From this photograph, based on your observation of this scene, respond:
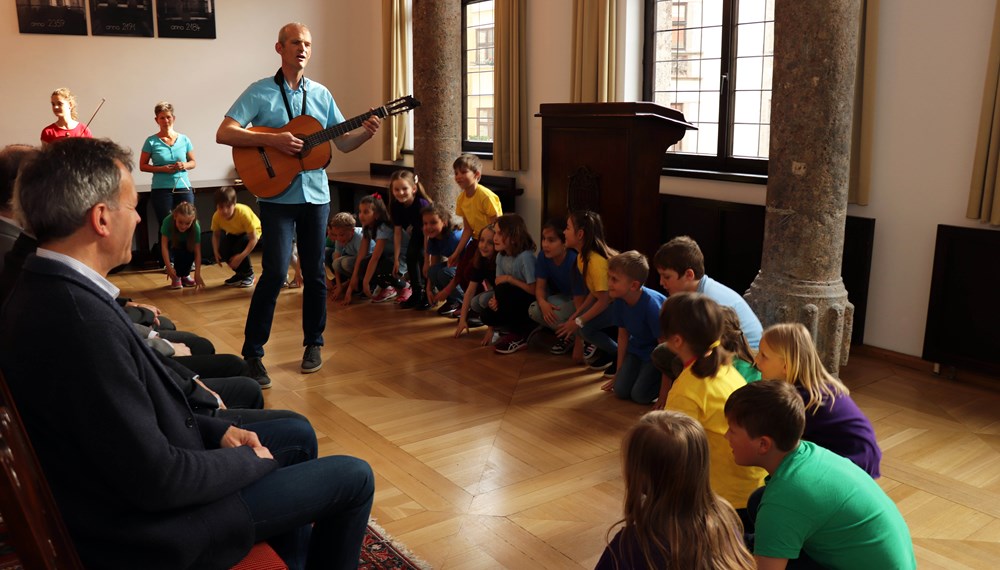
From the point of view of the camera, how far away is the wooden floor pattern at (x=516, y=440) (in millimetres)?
2814

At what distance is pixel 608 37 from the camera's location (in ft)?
20.1

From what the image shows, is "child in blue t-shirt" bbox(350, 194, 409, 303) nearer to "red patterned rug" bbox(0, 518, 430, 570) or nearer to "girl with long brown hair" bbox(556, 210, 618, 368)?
"girl with long brown hair" bbox(556, 210, 618, 368)

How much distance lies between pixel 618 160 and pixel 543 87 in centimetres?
263

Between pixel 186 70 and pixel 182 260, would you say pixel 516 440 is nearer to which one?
pixel 182 260

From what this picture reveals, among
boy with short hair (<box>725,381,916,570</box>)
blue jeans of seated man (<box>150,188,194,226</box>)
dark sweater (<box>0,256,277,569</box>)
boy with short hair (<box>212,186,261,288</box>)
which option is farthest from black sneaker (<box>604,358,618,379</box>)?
blue jeans of seated man (<box>150,188,194,226</box>)

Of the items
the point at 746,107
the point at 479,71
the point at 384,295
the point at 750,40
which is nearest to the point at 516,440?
the point at 384,295

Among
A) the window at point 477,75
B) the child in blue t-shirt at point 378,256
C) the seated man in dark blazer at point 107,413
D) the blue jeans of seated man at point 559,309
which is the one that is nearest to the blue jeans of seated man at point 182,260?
the child in blue t-shirt at point 378,256

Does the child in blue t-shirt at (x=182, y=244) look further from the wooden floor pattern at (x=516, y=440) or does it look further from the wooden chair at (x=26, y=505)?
the wooden chair at (x=26, y=505)

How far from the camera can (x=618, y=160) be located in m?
4.51

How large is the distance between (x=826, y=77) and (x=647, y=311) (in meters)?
1.40

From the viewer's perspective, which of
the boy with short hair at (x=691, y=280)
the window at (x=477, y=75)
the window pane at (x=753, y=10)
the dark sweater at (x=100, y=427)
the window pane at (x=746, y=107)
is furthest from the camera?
the window at (x=477, y=75)

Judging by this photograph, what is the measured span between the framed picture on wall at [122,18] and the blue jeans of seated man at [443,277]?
445 centimetres

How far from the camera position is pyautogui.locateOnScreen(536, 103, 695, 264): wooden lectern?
446 cm

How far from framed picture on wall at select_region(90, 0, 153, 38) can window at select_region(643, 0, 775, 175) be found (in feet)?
16.3
